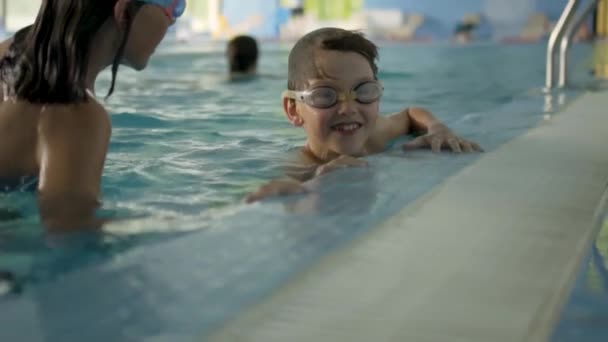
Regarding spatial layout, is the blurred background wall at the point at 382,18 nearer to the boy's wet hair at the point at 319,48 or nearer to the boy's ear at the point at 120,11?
the boy's wet hair at the point at 319,48

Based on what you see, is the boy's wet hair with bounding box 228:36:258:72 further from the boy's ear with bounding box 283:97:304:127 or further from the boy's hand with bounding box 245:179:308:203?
the boy's hand with bounding box 245:179:308:203

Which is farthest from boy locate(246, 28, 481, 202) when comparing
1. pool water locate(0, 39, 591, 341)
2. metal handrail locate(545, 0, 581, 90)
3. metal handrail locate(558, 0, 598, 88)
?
metal handrail locate(558, 0, 598, 88)

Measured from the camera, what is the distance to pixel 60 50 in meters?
2.22

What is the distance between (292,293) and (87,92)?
1.20 metres

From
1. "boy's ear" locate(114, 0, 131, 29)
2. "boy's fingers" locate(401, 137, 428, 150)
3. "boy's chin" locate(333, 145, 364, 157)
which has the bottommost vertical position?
"boy's chin" locate(333, 145, 364, 157)

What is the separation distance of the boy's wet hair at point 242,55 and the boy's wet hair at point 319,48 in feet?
16.8

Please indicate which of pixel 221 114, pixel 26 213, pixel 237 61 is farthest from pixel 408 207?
pixel 237 61

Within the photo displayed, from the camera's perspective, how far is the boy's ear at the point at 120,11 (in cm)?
228

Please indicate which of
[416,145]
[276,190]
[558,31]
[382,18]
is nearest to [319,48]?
[416,145]

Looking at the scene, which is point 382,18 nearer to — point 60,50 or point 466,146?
point 466,146

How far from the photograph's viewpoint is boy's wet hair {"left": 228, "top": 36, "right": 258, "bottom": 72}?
27.1 feet

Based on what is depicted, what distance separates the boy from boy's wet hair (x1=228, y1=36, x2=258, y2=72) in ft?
16.7

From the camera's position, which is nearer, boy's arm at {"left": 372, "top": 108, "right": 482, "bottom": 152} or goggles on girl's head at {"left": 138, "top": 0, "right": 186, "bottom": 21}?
goggles on girl's head at {"left": 138, "top": 0, "right": 186, "bottom": 21}

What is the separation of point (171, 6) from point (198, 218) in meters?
0.80
